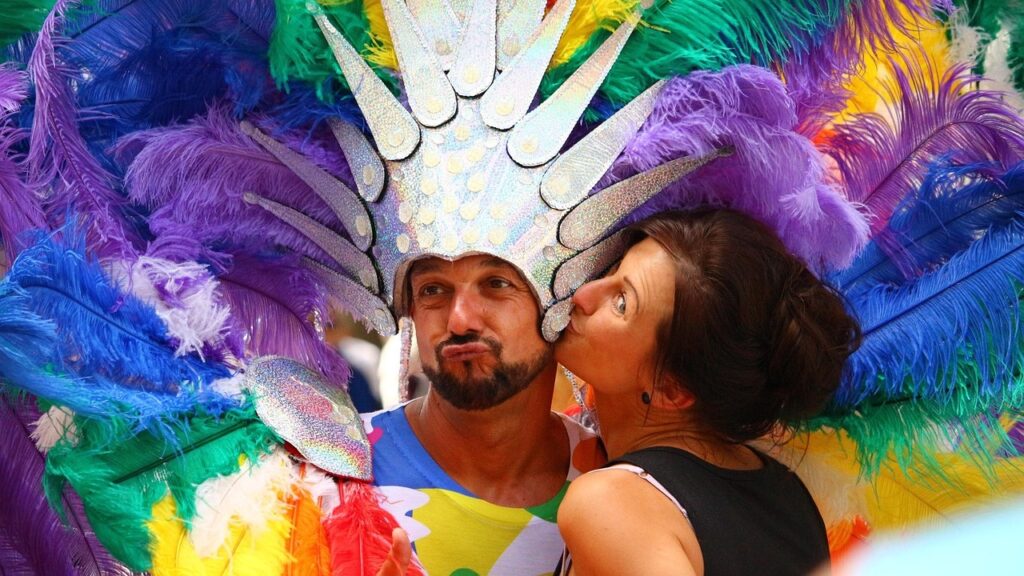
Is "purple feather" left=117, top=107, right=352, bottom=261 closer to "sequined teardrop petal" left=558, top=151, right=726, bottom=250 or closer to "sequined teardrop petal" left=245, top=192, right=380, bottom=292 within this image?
"sequined teardrop petal" left=245, top=192, right=380, bottom=292

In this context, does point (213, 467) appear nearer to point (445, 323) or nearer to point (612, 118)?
point (445, 323)

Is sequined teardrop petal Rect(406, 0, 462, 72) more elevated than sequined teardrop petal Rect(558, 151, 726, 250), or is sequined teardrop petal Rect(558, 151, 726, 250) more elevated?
sequined teardrop petal Rect(406, 0, 462, 72)

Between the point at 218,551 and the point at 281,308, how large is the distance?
79 cm

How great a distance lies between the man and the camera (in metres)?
2.60

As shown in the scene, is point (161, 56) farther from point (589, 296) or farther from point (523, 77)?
point (589, 296)

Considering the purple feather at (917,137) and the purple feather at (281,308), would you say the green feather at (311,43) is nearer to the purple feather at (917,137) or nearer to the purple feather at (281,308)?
the purple feather at (281,308)

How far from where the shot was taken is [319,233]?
110 inches

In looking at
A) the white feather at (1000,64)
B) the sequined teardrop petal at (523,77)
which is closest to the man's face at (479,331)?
the sequined teardrop petal at (523,77)

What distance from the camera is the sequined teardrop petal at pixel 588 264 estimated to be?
2.64m

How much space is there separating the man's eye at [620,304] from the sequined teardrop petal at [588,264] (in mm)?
164

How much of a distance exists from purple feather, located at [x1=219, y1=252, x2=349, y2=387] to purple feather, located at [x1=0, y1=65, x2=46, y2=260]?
47cm

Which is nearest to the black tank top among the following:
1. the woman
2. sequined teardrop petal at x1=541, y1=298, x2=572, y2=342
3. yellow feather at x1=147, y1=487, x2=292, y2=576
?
the woman

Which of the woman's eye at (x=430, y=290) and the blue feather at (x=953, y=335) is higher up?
the woman's eye at (x=430, y=290)

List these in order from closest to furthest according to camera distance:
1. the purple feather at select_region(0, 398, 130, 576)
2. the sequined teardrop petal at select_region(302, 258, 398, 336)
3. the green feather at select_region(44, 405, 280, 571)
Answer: the green feather at select_region(44, 405, 280, 571), the purple feather at select_region(0, 398, 130, 576), the sequined teardrop petal at select_region(302, 258, 398, 336)
